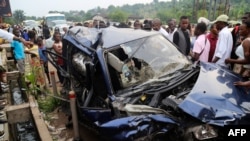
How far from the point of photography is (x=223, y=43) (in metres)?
4.56

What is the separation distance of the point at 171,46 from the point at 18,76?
5088 millimetres

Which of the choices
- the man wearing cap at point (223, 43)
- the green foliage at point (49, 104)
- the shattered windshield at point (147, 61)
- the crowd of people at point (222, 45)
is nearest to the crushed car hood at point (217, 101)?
the shattered windshield at point (147, 61)

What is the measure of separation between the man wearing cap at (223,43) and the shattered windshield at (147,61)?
768 mm

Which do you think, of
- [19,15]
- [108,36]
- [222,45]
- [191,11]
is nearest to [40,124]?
[108,36]

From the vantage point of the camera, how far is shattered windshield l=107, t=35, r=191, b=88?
145 inches

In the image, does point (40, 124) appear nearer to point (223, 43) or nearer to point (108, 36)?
point (108, 36)

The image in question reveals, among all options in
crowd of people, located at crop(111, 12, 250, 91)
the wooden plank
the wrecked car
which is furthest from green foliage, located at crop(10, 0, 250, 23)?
the wooden plank

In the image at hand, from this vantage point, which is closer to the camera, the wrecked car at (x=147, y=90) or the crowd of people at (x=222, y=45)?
the wrecked car at (x=147, y=90)

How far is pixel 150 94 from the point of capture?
3326 mm

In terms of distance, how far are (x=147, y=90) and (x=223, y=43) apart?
79.3 inches

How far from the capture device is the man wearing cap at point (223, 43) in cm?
457

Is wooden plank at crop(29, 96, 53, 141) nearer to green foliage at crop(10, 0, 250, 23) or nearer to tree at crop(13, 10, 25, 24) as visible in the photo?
green foliage at crop(10, 0, 250, 23)

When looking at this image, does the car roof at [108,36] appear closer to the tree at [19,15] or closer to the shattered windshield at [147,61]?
the shattered windshield at [147,61]

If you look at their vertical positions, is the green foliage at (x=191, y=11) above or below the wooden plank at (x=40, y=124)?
above
